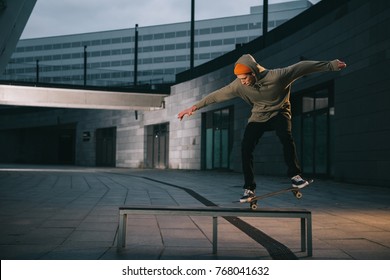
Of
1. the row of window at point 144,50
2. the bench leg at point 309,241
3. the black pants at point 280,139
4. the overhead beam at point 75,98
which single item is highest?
the row of window at point 144,50

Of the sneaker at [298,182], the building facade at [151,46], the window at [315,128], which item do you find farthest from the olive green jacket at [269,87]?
the building facade at [151,46]

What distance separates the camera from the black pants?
555 centimetres

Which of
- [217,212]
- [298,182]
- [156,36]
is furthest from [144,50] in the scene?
[217,212]

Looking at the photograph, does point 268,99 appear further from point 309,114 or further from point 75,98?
point 75,98

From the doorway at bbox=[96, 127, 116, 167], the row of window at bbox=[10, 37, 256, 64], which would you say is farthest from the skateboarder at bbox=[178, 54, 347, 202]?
the row of window at bbox=[10, 37, 256, 64]

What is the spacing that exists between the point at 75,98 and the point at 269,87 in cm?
2736

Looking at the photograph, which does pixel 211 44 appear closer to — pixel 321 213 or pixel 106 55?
pixel 106 55

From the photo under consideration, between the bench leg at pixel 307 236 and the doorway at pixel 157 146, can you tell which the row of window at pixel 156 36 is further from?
the bench leg at pixel 307 236

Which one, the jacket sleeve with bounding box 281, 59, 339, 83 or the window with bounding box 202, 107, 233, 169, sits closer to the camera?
the jacket sleeve with bounding box 281, 59, 339, 83

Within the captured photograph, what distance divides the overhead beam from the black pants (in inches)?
1057

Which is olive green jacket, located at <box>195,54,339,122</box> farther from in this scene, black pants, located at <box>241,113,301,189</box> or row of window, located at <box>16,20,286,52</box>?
row of window, located at <box>16,20,286,52</box>

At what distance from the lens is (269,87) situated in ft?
18.2

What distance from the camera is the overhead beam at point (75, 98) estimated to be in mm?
30078
